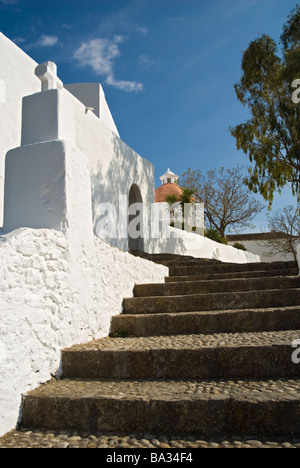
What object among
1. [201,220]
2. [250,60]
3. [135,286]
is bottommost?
[135,286]

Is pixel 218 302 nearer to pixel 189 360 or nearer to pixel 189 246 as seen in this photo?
pixel 189 360

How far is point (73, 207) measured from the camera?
3199 millimetres

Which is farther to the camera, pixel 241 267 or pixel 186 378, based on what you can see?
pixel 241 267

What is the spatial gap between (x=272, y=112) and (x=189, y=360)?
10175 millimetres

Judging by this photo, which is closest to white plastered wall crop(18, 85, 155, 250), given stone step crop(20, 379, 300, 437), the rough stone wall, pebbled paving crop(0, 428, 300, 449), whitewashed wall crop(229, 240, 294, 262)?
the rough stone wall

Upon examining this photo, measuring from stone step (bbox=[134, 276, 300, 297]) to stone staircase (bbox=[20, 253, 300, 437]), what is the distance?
0.52 metres

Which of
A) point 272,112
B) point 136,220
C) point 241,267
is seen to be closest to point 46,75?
point 241,267

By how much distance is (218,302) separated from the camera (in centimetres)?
396

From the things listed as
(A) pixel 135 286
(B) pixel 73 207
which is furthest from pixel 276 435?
(A) pixel 135 286

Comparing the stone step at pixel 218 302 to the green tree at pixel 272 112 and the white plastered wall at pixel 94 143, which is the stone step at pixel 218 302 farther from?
the green tree at pixel 272 112
